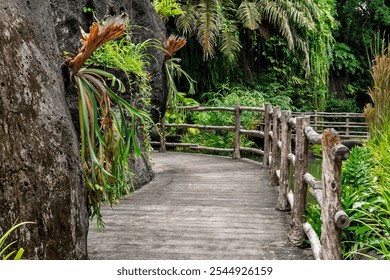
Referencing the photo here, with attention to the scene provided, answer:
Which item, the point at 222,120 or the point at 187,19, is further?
the point at 187,19

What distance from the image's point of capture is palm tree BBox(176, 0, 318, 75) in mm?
14422

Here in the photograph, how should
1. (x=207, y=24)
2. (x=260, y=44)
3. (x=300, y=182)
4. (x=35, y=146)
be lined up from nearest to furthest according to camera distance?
(x=35, y=146) < (x=300, y=182) < (x=207, y=24) < (x=260, y=44)

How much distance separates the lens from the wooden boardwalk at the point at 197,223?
4.02 metres

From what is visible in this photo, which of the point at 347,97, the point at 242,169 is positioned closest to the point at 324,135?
the point at 242,169

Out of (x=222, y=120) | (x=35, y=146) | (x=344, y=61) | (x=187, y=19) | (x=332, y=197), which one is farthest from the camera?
(x=344, y=61)

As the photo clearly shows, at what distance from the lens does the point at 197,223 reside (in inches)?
194

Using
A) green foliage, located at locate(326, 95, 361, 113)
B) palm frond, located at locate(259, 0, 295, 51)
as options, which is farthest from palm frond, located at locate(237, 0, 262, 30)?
green foliage, located at locate(326, 95, 361, 113)

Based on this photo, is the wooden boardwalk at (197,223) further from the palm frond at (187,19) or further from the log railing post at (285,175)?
the palm frond at (187,19)

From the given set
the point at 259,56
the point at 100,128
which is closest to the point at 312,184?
the point at 100,128

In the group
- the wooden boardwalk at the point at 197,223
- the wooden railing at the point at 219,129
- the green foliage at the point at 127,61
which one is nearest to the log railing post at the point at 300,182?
the wooden boardwalk at the point at 197,223

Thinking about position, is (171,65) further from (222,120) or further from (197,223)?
(197,223)

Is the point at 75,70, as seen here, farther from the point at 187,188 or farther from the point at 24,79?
the point at 187,188

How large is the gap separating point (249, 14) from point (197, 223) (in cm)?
1086

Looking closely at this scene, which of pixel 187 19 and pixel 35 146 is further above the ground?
pixel 187 19
